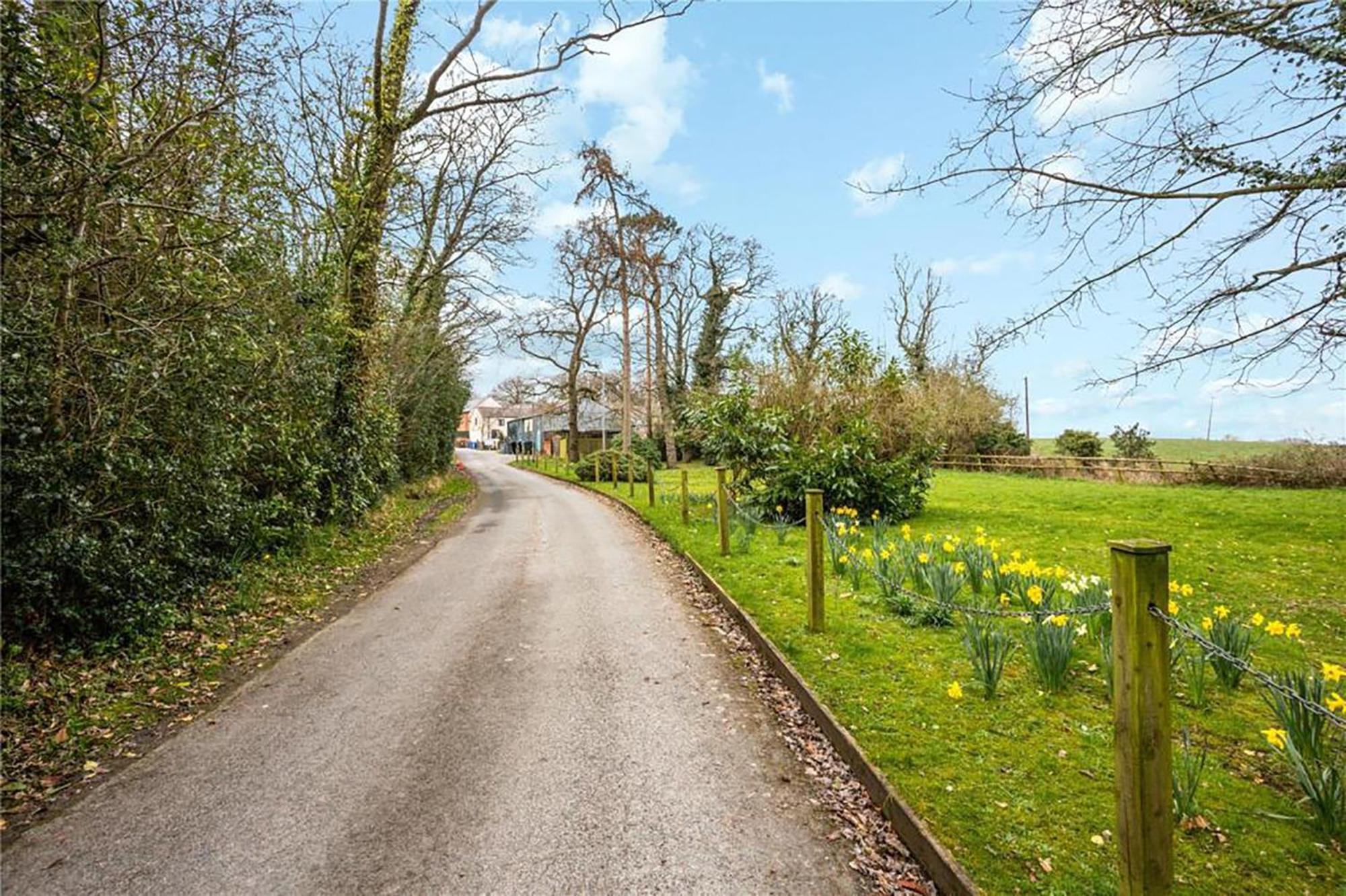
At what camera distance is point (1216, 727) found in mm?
3430

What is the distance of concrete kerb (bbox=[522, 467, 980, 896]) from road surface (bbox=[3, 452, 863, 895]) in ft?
1.04

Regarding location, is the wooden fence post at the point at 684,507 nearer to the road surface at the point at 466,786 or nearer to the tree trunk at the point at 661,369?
the road surface at the point at 466,786

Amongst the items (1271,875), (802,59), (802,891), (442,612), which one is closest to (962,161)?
(802,59)

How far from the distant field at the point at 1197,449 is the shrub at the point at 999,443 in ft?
3.61

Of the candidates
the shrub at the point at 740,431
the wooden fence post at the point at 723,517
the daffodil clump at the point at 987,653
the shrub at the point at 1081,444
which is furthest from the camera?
the shrub at the point at 1081,444

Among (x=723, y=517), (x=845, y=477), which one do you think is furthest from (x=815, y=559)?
(x=845, y=477)

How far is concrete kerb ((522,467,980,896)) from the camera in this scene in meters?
2.39

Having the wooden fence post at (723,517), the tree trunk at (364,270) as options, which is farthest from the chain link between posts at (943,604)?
the tree trunk at (364,270)

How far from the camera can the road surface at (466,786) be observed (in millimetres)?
2580

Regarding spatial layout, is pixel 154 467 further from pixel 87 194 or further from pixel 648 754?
pixel 648 754

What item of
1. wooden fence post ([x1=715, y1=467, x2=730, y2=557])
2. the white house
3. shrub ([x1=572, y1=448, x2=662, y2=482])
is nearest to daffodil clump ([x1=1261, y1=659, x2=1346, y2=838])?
wooden fence post ([x1=715, y1=467, x2=730, y2=557])

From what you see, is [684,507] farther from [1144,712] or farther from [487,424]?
[487,424]

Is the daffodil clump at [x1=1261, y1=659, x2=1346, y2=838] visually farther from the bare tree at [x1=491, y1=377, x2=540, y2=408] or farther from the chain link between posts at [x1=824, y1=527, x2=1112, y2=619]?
the bare tree at [x1=491, y1=377, x2=540, y2=408]

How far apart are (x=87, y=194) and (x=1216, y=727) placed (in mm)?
7786
